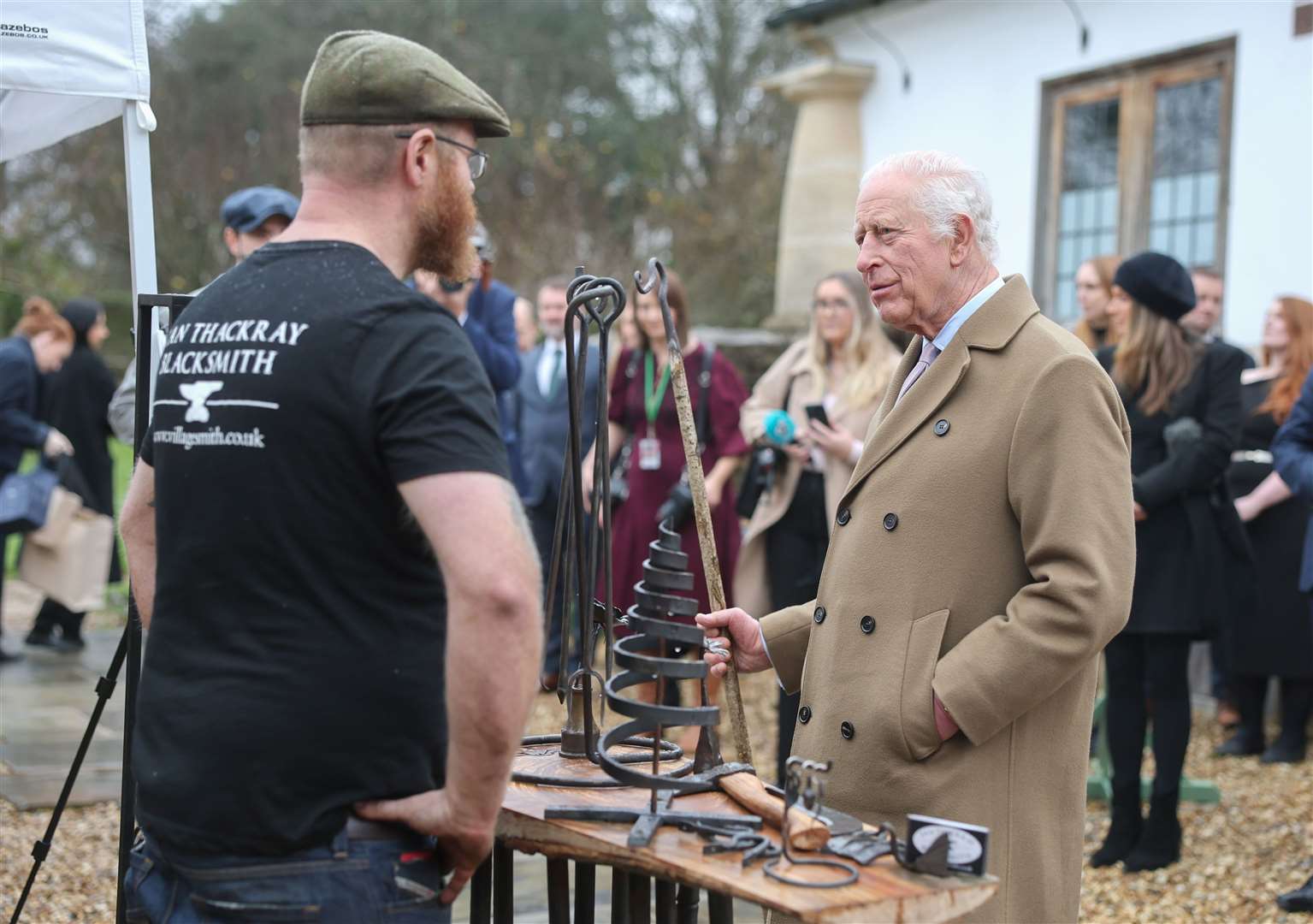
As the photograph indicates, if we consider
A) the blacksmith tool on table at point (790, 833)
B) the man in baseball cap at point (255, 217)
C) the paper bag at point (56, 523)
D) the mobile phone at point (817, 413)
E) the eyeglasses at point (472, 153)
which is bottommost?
the paper bag at point (56, 523)

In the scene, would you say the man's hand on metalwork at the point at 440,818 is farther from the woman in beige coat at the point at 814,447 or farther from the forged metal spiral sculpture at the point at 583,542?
the woman in beige coat at the point at 814,447

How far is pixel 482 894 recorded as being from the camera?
8.45 ft

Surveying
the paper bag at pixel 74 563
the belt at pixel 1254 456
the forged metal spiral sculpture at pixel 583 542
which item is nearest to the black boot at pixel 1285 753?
the belt at pixel 1254 456

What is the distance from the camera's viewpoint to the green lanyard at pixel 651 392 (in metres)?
6.66

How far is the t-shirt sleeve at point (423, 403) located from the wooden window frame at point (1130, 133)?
7.33m

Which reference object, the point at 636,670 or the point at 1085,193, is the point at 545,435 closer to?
the point at 1085,193

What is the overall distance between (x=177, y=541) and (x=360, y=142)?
1.99 ft

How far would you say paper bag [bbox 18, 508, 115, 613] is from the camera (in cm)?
849

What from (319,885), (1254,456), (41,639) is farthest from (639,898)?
(41,639)

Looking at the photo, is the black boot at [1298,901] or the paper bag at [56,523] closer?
the black boot at [1298,901]

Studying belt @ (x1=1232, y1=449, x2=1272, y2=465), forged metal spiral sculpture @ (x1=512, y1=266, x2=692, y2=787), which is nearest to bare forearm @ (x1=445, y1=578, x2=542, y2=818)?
forged metal spiral sculpture @ (x1=512, y1=266, x2=692, y2=787)

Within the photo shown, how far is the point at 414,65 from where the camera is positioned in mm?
2082

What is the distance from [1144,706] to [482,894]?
327 centimetres

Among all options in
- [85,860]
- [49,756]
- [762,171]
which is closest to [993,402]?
[85,860]
